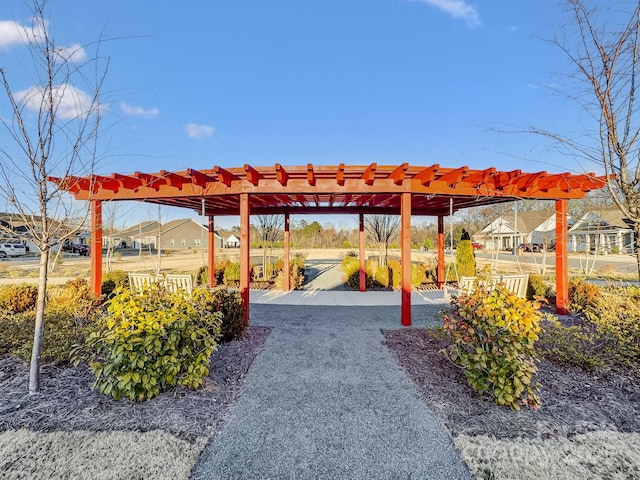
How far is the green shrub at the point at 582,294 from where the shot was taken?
241 inches

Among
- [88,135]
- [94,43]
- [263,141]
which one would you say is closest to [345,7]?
[263,141]

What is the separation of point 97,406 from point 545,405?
13.8 feet

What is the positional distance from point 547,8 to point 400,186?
289cm

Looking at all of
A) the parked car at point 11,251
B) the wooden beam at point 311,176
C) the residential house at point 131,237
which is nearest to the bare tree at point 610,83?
the wooden beam at point 311,176

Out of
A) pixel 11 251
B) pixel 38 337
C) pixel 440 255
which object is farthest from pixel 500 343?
pixel 11 251

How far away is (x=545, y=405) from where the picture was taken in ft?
8.71

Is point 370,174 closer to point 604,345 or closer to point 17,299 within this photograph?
point 604,345

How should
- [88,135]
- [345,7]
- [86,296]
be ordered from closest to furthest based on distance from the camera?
[88,135], [86,296], [345,7]

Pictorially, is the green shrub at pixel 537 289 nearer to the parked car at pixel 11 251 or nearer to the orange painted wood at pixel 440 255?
the orange painted wood at pixel 440 255

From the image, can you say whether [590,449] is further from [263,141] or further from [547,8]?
[263,141]

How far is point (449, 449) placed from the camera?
2.10 metres

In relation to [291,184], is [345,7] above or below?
above

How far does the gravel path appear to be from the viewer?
191 centimetres

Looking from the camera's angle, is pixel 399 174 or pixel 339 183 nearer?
pixel 399 174
